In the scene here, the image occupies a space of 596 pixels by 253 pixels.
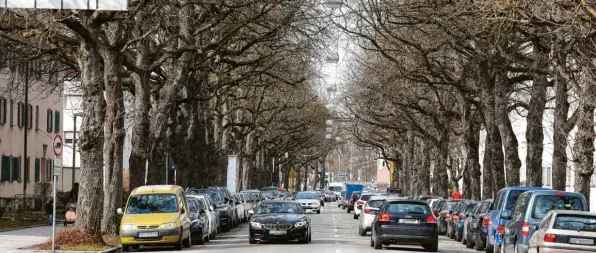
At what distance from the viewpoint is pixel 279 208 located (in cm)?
3556

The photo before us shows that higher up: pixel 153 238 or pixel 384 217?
pixel 384 217

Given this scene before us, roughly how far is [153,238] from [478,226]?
9.85 meters

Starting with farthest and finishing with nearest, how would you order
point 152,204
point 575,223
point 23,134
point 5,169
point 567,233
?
point 23,134 < point 5,169 < point 152,204 < point 575,223 < point 567,233

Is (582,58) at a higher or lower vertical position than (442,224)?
higher

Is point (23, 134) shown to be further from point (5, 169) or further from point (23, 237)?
point (23, 237)

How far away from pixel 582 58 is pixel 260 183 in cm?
7971

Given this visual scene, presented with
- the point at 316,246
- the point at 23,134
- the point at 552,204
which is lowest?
the point at 316,246

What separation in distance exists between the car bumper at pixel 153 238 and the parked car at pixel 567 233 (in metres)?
11.1

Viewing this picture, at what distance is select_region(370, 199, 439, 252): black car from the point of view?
105 ft

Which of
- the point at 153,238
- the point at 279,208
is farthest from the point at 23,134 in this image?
the point at 153,238

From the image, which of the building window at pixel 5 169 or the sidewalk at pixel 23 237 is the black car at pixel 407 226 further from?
the building window at pixel 5 169

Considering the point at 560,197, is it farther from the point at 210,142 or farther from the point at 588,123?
the point at 210,142

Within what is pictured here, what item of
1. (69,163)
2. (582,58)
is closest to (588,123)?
(582,58)

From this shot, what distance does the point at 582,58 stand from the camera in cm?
2966
